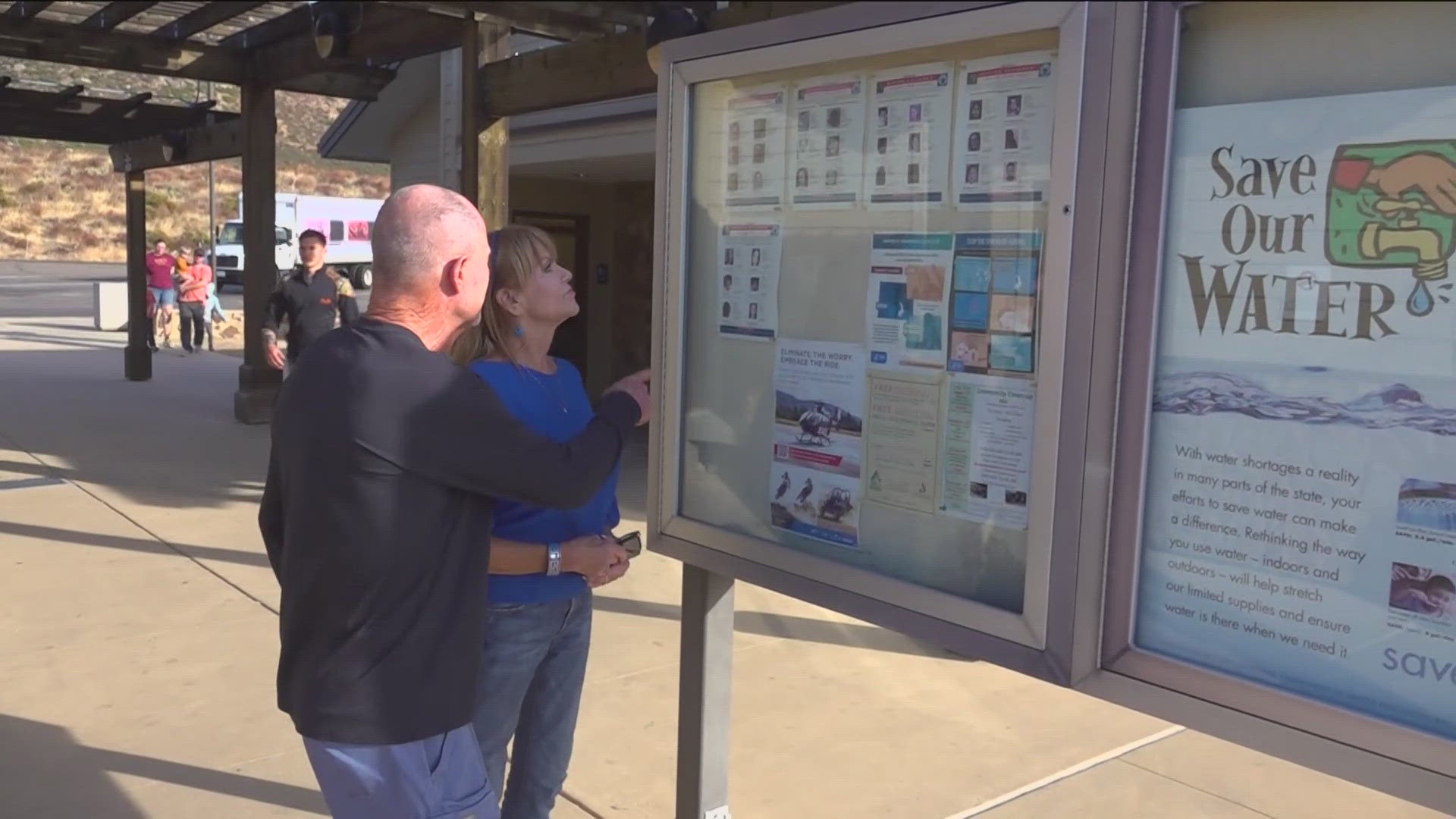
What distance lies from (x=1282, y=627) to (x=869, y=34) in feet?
4.08

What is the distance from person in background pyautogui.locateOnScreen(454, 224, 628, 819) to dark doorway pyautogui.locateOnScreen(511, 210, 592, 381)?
861cm

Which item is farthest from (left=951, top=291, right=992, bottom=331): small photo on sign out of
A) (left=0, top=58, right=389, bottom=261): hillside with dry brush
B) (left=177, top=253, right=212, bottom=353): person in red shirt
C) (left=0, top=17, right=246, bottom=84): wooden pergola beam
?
(left=0, top=58, right=389, bottom=261): hillside with dry brush

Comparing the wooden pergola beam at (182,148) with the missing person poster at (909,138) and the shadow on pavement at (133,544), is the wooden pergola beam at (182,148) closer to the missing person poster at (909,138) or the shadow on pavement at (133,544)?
the shadow on pavement at (133,544)

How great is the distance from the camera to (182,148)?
12961mm

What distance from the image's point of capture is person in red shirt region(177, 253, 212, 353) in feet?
57.2

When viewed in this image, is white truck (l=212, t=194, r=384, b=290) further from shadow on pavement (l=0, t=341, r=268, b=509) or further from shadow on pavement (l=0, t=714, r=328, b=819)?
shadow on pavement (l=0, t=714, r=328, b=819)

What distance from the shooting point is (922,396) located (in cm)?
226

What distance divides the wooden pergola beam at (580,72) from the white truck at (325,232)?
28.7m

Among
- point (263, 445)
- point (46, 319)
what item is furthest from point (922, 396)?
point (46, 319)

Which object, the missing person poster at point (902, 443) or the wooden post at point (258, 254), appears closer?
the missing person poster at point (902, 443)

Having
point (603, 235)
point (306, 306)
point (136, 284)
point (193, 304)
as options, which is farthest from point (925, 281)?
point (193, 304)

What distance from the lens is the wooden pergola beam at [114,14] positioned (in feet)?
27.3

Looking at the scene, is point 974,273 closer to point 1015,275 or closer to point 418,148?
point 1015,275

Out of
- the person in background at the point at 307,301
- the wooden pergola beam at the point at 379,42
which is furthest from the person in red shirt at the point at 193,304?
the person in background at the point at 307,301
